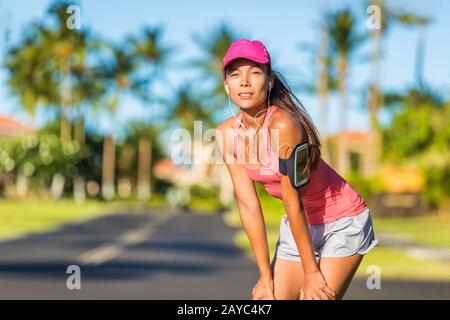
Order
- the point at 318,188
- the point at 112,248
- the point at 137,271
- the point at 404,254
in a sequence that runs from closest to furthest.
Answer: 1. the point at 318,188
2. the point at 137,271
3. the point at 404,254
4. the point at 112,248

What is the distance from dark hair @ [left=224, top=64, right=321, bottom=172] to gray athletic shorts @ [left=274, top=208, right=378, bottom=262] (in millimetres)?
409

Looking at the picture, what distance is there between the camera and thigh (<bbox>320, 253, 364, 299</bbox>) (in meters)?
3.76

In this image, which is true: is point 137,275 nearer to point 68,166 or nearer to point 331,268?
point 331,268

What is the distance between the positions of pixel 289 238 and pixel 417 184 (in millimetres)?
58131

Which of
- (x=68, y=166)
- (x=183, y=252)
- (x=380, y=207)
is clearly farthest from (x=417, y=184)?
(x=68, y=166)

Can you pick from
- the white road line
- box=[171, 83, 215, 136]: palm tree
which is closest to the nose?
the white road line

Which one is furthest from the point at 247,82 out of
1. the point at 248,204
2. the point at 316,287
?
the point at 316,287

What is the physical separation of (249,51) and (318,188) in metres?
0.70

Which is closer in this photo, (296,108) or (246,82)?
(246,82)

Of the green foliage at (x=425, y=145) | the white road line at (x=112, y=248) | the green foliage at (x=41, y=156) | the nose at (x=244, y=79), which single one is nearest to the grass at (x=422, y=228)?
the green foliage at (x=425, y=145)

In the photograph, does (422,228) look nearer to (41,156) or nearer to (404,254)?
(404,254)

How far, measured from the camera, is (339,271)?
12.5 ft

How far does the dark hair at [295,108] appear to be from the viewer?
3.48 m

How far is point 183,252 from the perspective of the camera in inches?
1187
